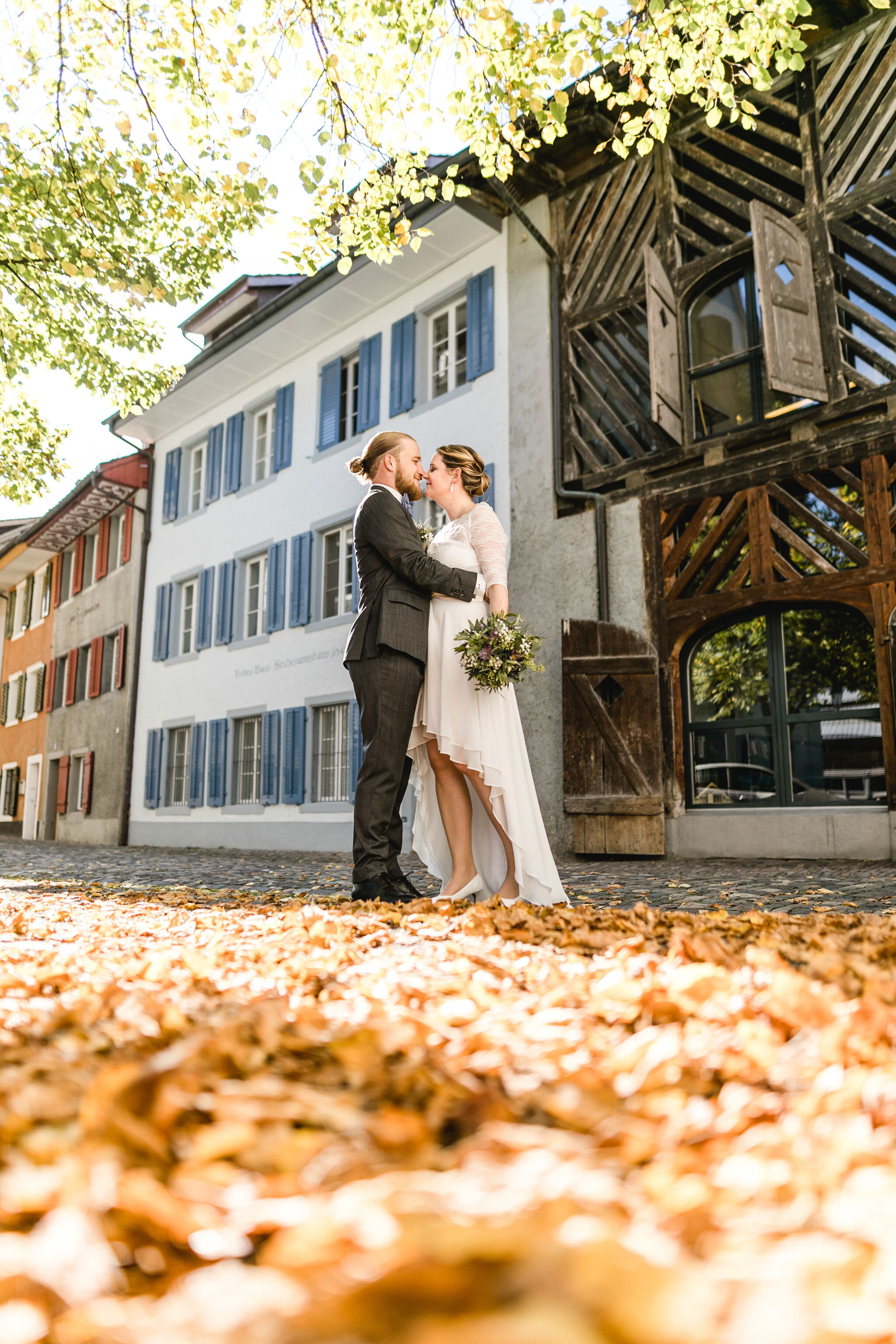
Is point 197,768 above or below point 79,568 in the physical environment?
below

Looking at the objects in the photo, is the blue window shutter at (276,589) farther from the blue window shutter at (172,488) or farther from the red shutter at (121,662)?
the red shutter at (121,662)

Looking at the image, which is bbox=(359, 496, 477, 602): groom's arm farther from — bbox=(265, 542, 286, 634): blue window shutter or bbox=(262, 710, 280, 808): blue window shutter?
bbox=(265, 542, 286, 634): blue window shutter

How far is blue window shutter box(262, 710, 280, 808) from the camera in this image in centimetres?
1493

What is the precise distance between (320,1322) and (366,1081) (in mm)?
703

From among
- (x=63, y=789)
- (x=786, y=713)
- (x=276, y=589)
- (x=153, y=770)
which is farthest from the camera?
(x=63, y=789)

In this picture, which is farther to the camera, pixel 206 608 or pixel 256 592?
pixel 206 608

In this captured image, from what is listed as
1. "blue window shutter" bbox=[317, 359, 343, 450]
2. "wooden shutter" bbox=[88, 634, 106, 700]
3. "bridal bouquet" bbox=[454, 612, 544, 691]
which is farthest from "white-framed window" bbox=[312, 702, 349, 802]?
"bridal bouquet" bbox=[454, 612, 544, 691]

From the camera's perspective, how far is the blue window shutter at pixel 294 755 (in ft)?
47.4

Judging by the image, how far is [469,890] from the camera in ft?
13.6

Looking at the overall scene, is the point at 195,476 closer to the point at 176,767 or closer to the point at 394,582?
the point at 176,767

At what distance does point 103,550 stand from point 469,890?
66.6 ft

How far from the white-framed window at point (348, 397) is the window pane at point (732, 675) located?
748 cm

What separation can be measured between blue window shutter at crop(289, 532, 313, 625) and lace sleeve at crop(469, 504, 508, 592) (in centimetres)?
1077

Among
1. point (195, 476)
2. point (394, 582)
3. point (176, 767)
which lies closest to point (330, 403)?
point (195, 476)
